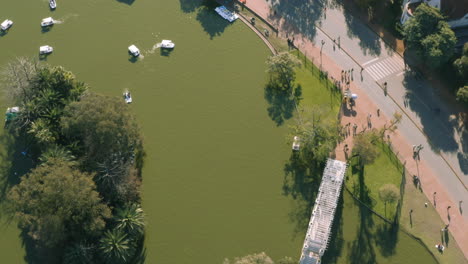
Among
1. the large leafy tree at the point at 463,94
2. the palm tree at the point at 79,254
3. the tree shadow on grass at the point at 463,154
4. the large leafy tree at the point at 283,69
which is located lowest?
the palm tree at the point at 79,254

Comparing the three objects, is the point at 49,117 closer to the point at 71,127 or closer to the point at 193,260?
the point at 71,127

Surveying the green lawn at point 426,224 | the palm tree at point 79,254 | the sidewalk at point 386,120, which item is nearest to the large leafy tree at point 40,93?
the palm tree at point 79,254

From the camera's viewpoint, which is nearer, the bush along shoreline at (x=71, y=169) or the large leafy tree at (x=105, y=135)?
the bush along shoreline at (x=71, y=169)

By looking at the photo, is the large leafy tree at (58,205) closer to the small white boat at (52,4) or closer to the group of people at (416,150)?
the small white boat at (52,4)

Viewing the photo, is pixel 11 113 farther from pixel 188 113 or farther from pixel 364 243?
pixel 364 243

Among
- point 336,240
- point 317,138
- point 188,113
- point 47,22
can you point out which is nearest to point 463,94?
point 317,138

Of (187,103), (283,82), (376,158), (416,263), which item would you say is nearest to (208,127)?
(187,103)

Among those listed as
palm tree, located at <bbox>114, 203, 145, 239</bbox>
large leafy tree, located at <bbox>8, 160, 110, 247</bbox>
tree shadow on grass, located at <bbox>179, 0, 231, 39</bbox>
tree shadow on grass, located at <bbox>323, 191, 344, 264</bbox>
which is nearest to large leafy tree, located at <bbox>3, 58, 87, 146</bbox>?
large leafy tree, located at <bbox>8, 160, 110, 247</bbox>
